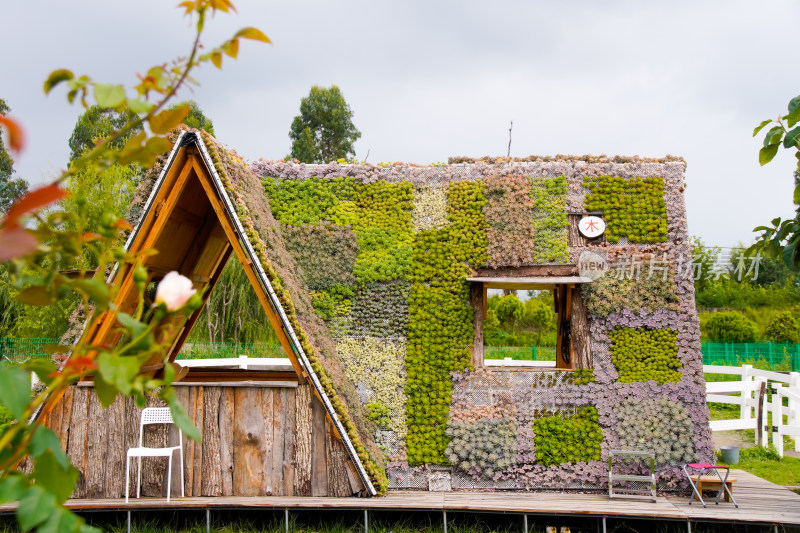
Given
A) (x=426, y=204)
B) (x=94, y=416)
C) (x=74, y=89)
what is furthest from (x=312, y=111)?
(x=74, y=89)

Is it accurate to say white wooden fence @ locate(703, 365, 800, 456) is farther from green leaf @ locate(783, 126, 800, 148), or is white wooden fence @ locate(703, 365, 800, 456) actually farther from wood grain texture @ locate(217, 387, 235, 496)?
green leaf @ locate(783, 126, 800, 148)

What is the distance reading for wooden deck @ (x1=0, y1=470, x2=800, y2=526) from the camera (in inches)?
251

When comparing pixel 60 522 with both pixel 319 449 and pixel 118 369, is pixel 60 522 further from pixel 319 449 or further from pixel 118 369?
pixel 319 449

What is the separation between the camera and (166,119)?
1.30 m

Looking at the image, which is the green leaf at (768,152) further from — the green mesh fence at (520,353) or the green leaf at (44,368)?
the green mesh fence at (520,353)

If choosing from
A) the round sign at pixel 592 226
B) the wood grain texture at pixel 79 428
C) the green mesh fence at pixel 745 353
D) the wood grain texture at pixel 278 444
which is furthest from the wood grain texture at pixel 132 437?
the green mesh fence at pixel 745 353

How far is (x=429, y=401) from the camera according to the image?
799cm

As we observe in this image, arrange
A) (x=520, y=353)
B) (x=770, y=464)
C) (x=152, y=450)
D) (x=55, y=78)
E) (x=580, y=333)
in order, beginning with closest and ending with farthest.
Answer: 1. (x=55, y=78)
2. (x=152, y=450)
3. (x=580, y=333)
4. (x=770, y=464)
5. (x=520, y=353)

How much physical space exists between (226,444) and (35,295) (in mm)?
5925

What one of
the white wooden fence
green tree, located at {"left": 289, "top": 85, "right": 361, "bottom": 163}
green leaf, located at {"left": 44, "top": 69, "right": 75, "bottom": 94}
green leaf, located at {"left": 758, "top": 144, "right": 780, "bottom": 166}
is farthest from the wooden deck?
green tree, located at {"left": 289, "top": 85, "right": 361, "bottom": 163}

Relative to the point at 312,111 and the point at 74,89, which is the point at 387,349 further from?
the point at 312,111

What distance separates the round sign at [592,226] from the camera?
27.1 feet

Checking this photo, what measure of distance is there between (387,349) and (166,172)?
11.5ft

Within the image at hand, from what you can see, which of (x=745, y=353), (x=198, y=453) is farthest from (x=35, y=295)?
(x=745, y=353)
